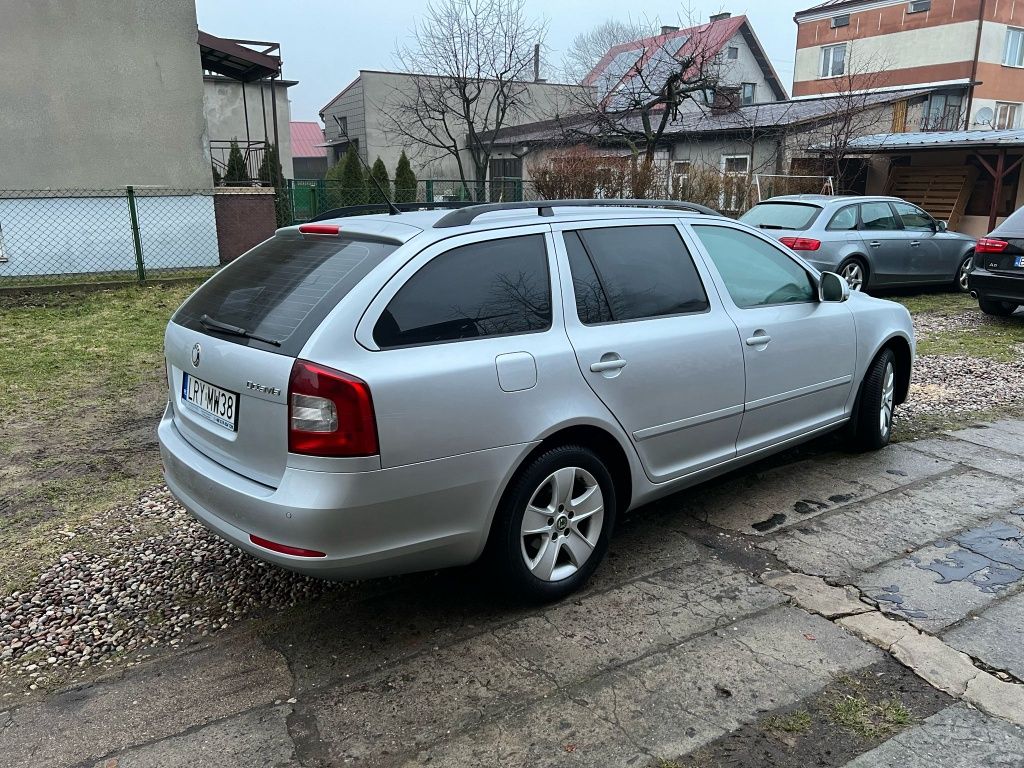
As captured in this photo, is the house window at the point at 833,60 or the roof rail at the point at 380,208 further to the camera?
the house window at the point at 833,60

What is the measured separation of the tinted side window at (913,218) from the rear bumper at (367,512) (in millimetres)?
11177

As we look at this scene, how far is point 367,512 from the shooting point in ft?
9.05

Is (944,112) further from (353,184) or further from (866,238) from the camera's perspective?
(353,184)

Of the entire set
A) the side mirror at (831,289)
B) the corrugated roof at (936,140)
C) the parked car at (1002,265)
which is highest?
the corrugated roof at (936,140)

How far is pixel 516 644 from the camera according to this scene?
3150 mm

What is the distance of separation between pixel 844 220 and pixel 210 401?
10.3 m

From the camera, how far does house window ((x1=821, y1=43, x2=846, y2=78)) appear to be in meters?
39.4

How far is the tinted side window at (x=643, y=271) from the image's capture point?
3627mm

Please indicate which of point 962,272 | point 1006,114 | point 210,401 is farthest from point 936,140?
point 210,401

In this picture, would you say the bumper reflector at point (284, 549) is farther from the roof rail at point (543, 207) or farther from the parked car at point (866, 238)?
the parked car at point (866, 238)

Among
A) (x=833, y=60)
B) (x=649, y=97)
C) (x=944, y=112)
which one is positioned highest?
(x=833, y=60)

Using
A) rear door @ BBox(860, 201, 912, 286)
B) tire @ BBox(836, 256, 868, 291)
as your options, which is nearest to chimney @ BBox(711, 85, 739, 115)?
rear door @ BBox(860, 201, 912, 286)

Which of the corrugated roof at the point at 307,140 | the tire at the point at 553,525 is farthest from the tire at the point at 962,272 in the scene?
the corrugated roof at the point at 307,140

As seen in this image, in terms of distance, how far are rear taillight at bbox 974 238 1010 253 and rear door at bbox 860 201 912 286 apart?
5.41 feet
